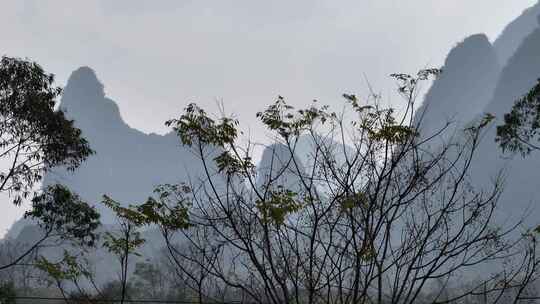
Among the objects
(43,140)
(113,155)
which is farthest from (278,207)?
→ (113,155)

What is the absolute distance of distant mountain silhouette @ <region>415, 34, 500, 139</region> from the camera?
379ft

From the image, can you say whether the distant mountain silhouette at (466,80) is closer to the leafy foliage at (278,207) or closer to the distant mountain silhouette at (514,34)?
the distant mountain silhouette at (514,34)

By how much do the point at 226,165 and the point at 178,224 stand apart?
1045 mm

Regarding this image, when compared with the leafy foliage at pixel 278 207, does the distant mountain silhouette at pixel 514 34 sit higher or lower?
higher

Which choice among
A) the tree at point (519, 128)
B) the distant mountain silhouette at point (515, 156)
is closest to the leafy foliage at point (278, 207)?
the tree at point (519, 128)

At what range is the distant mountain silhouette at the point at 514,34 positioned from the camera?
156 m

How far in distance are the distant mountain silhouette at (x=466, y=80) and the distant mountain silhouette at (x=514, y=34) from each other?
154ft

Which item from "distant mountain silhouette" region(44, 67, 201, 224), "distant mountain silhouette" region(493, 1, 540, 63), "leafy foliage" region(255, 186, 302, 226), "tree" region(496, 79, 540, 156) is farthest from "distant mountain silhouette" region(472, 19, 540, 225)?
"distant mountain silhouette" region(44, 67, 201, 224)

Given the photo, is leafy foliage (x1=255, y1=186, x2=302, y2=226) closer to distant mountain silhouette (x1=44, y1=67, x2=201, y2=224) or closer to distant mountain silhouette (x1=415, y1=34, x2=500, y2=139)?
distant mountain silhouette (x1=415, y1=34, x2=500, y2=139)

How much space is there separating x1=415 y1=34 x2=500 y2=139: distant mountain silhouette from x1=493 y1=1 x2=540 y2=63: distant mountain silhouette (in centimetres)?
4683

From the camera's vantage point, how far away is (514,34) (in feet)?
521

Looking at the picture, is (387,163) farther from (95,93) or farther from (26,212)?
(95,93)

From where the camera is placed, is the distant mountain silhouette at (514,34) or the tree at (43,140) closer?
the tree at (43,140)

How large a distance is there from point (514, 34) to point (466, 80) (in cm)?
5820
